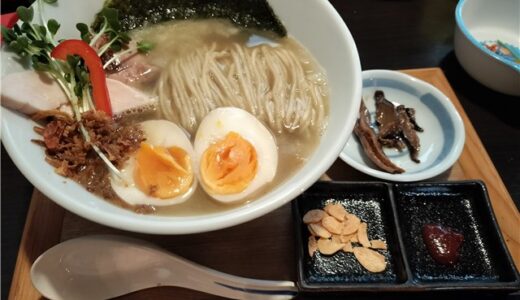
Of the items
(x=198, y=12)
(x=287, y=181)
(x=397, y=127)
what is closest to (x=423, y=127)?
(x=397, y=127)

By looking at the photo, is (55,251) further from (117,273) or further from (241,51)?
(241,51)

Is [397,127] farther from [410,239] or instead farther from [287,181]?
[287,181]

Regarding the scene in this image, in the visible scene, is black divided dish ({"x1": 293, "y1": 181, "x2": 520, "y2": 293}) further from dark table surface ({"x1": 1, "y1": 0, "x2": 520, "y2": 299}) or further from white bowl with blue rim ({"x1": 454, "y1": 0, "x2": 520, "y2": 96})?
white bowl with blue rim ({"x1": 454, "y1": 0, "x2": 520, "y2": 96})

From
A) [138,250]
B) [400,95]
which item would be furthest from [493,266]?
[138,250]

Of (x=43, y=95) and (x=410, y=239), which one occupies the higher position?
(x=43, y=95)

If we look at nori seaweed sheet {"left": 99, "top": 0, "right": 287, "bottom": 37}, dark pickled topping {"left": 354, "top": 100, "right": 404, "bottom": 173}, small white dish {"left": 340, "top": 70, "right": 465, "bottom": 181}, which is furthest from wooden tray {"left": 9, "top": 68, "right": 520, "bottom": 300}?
nori seaweed sheet {"left": 99, "top": 0, "right": 287, "bottom": 37}
